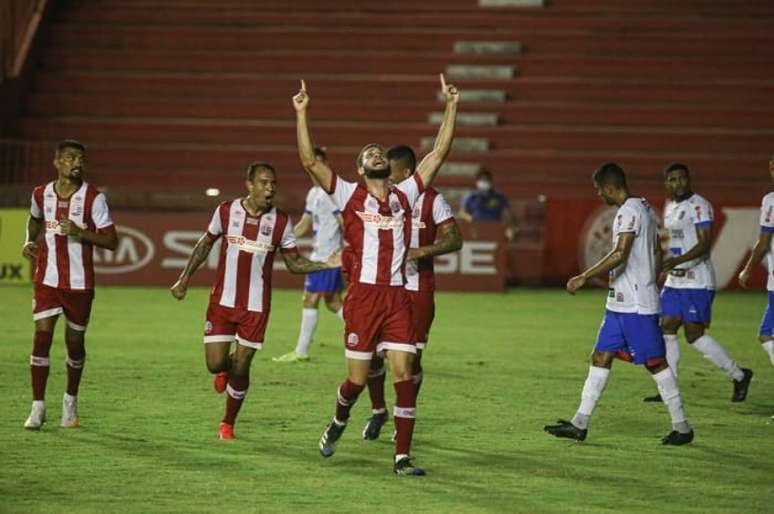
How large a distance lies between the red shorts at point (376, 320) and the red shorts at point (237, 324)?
4.13 feet

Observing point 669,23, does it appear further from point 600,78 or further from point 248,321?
point 248,321

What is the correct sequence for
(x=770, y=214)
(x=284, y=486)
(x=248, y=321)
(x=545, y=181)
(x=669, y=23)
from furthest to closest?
(x=669, y=23) → (x=545, y=181) → (x=770, y=214) → (x=248, y=321) → (x=284, y=486)

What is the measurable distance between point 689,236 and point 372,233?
14.5 feet

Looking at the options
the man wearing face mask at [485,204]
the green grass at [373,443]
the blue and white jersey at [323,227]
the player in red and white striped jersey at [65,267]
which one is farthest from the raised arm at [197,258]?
the man wearing face mask at [485,204]

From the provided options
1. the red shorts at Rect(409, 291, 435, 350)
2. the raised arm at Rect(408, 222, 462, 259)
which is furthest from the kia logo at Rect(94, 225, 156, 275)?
the raised arm at Rect(408, 222, 462, 259)

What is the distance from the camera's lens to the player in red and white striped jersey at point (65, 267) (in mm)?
10547

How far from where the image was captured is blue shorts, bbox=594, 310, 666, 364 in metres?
10.3

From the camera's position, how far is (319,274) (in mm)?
15344

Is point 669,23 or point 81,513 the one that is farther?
point 669,23

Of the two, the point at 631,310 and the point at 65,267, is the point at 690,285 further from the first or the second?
the point at 65,267

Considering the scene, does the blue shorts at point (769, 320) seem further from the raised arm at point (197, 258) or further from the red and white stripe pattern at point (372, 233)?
the raised arm at point (197, 258)

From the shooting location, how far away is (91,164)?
29.4m

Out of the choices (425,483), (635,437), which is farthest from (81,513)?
(635,437)

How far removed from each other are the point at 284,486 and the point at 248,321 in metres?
1.90
